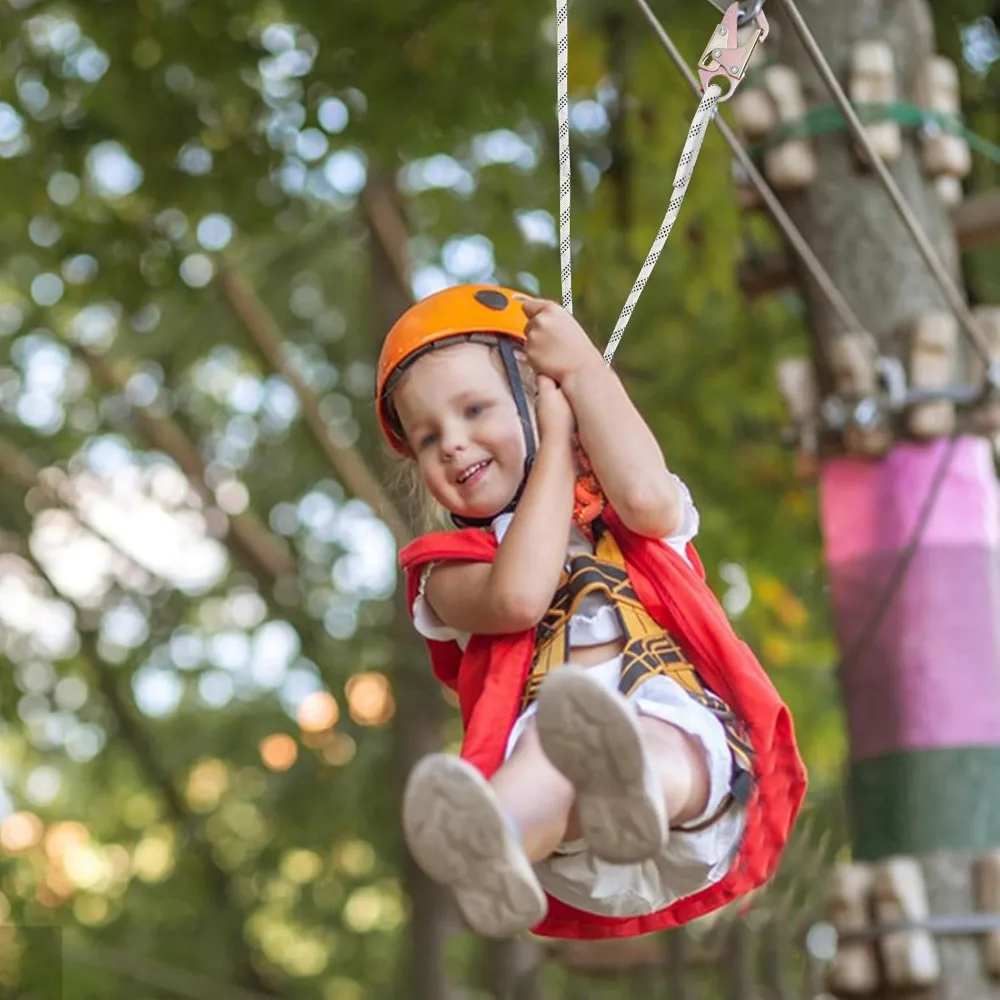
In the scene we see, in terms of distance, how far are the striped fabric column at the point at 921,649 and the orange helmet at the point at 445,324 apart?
2.34 meters

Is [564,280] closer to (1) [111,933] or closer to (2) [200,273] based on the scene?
(2) [200,273]

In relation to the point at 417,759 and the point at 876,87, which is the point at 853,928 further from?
the point at 417,759

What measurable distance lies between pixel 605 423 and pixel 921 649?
2.43m

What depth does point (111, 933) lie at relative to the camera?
1133cm

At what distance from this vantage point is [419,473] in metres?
2.60

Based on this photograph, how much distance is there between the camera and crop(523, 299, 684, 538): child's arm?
232 centimetres

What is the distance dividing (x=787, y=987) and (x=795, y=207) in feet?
8.04

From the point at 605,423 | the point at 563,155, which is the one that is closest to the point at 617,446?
the point at 605,423

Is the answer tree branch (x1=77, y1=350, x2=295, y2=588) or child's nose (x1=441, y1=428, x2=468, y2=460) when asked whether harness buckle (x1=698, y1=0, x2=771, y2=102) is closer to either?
child's nose (x1=441, y1=428, x2=468, y2=460)

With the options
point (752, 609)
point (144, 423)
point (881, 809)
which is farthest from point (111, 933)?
point (881, 809)

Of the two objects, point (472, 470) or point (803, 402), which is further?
point (803, 402)

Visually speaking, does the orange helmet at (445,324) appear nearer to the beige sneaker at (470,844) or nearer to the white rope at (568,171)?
the white rope at (568,171)

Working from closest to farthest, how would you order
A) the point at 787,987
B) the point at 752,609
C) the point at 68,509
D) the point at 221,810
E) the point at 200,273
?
the point at 787,987
the point at 752,609
the point at 200,273
the point at 68,509
the point at 221,810

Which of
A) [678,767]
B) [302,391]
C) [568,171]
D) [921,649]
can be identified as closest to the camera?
[678,767]
